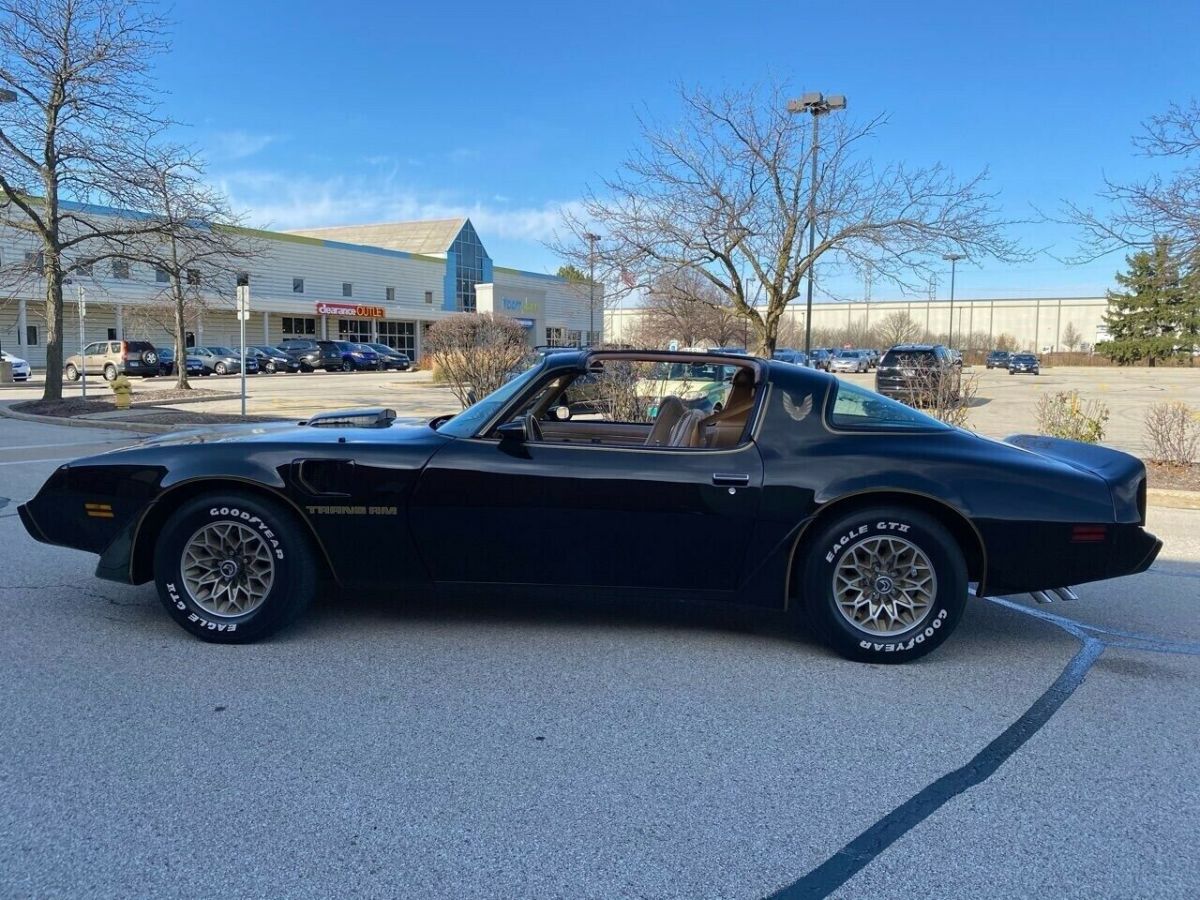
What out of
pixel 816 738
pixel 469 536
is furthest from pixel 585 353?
pixel 816 738

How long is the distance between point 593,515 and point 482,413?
851mm

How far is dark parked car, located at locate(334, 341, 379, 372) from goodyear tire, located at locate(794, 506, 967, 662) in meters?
43.5

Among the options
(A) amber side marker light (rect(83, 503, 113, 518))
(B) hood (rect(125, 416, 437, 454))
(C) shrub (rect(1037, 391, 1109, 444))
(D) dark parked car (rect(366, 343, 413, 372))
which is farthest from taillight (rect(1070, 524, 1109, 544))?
(D) dark parked car (rect(366, 343, 413, 372))

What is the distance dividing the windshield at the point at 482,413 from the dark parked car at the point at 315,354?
41.4 meters

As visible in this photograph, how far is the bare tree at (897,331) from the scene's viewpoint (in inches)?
3644

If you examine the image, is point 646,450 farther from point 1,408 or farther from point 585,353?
point 1,408

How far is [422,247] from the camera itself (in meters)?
72.9

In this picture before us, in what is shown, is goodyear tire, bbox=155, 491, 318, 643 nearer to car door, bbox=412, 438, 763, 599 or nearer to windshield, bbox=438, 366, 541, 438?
car door, bbox=412, 438, 763, 599

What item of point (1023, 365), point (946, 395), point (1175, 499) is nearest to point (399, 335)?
point (1023, 365)

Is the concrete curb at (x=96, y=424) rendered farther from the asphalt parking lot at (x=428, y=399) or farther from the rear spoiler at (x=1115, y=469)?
the rear spoiler at (x=1115, y=469)

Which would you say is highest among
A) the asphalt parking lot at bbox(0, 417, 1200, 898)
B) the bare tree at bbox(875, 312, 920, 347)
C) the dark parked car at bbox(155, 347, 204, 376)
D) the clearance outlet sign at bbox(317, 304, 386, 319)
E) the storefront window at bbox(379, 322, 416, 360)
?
the bare tree at bbox(875, 312, 920, 347)

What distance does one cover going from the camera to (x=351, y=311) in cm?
5816

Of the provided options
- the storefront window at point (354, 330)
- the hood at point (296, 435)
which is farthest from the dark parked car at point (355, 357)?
the hood at point (296, 435)

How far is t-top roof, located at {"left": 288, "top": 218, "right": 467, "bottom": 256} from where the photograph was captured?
71.6 meters
